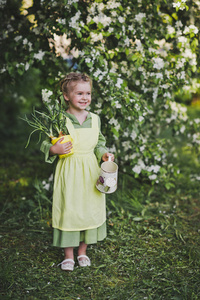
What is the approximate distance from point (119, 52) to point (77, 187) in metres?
1.45

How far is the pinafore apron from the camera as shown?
7.97 ft

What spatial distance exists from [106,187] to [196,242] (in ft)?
3.78

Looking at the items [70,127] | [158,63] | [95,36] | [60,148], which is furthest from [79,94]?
[158,63]

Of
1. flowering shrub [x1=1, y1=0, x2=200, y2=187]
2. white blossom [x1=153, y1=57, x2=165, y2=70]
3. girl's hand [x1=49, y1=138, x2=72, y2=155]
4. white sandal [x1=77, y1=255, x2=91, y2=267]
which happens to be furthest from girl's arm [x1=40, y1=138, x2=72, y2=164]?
white blossom [x1=153, y1=57, x2=165, y2=70]

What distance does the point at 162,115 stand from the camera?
12.8 feet

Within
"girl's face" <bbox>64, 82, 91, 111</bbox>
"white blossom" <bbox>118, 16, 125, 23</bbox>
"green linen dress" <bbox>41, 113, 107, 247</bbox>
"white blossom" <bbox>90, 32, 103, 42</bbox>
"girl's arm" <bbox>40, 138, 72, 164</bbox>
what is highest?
"white blossom" <bbox>118, 16, 125, 23</bbox>

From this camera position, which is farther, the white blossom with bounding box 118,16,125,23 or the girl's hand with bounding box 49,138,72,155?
the white blossom with bounding box 118,16,125,23

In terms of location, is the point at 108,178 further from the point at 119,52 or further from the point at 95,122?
the point at 119,52

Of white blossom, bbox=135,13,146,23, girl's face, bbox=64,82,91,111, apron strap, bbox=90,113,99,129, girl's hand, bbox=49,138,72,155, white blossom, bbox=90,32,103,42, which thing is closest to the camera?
girl's hand, bbox=49,138,72,155

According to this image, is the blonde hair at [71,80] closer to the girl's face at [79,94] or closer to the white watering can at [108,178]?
the girl's face at [79,94]

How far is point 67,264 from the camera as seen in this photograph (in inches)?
99.4

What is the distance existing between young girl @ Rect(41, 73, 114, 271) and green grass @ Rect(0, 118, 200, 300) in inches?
8.9

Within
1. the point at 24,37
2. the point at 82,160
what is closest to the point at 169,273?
the point at 82,160

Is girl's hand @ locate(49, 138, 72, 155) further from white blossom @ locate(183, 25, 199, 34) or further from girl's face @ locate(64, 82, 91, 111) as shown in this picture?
white blossom @ locate(183, 25, 199, 34)
